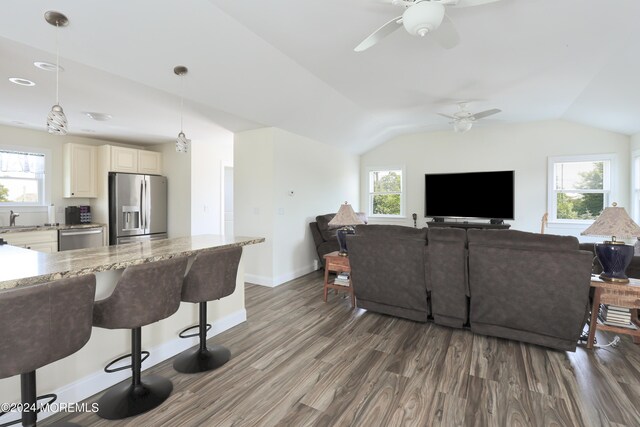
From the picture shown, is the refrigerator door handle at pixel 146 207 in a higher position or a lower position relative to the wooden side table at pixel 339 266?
higher

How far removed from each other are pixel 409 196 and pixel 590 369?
4.81 metres

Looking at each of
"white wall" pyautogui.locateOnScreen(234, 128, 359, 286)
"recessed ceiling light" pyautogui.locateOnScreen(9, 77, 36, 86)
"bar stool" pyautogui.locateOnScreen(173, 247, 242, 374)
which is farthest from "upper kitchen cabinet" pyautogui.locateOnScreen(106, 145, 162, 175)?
"bar stool" pyautogui.locateOnScreen(173, 247, 242, 374)

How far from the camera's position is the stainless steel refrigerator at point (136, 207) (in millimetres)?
5152

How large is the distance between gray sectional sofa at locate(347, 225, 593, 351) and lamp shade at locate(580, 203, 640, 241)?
0.33 meters

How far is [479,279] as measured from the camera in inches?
108

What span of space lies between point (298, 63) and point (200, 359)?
3039 mm

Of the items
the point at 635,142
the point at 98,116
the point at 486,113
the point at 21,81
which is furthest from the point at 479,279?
the point at 98,116

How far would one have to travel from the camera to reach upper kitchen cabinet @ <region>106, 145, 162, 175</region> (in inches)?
207

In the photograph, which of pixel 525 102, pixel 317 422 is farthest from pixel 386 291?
pixel 525 102

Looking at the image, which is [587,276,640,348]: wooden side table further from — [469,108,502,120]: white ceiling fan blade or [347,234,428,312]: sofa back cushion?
[469,108,502,120]: white ceiling fan blade

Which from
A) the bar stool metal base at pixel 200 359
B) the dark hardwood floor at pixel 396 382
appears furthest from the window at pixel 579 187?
the bar stool metal base at pixel 200 359

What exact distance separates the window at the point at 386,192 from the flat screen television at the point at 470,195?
73 cm

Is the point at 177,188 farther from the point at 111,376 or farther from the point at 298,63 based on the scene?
the point at 111,376

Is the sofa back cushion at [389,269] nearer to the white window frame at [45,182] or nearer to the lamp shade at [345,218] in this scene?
the lamp shade at [345,218]
